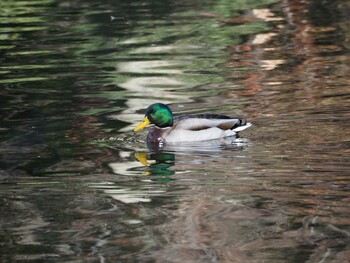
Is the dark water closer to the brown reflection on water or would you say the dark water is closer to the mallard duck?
the brown reflection on water

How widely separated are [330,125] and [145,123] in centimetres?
212

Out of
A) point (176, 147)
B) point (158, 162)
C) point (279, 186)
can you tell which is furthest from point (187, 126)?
point (279, 186)

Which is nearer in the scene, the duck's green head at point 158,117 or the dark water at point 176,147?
the dark water at point 176,147

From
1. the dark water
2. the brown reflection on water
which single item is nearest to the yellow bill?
the dark water

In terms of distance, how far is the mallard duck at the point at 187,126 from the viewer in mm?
12906

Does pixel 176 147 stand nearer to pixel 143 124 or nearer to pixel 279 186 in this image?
pixel 143 124

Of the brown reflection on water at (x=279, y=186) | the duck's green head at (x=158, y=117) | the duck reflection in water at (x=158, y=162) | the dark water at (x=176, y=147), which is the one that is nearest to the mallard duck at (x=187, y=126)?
the duck's green head at (x=158, y=117)

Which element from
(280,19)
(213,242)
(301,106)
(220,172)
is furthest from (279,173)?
(280,19)

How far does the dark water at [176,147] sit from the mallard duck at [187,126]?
162 mm

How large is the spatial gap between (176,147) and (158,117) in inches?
22.3

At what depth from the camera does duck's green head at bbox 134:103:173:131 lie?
43.7ft

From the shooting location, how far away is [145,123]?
13.4 meters

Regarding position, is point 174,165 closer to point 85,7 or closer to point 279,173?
point 279,173

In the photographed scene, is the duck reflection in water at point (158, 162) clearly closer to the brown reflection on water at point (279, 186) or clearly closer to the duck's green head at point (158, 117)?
the brown reflection on water at point (279, 186)
